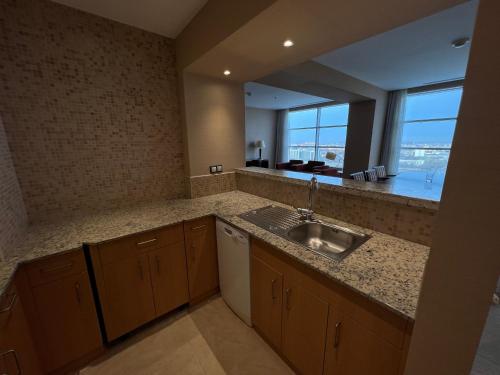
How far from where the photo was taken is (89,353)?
55.0 inches

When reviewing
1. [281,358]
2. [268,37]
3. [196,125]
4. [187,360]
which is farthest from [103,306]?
[268,37]

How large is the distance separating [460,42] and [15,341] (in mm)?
4643

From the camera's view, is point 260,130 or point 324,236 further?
point 260,130

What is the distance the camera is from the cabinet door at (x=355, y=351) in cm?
82

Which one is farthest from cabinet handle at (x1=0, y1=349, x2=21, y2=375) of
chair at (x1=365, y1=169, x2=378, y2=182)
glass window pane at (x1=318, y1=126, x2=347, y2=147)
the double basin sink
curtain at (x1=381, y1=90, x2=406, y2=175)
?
glass window pane at (x1=318, y1=126, x2=347, y2=147)

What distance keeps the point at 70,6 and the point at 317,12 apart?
1.76 meters

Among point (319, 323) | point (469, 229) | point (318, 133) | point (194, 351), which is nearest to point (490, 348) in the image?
point (469, 229)

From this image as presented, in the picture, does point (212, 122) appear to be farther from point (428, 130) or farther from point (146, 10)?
point (428, 130)

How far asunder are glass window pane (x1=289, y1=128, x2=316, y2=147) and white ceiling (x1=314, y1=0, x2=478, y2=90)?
3.30 metres

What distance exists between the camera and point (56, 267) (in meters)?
1.20

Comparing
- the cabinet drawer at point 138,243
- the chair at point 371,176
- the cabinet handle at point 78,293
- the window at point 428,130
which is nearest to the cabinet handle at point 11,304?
the cabinet handle at point 78,293

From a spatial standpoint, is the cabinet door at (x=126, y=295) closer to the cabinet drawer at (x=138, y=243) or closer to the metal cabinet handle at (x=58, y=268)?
the cabinet drawer at (x=138, y=243)

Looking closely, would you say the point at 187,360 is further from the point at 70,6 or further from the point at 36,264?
the point at 70,6

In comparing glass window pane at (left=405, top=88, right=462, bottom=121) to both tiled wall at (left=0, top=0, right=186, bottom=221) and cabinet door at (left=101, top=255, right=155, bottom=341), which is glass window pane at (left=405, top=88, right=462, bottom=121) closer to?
tiled wall at (left=0, top=0, right=186, bottom=221)
